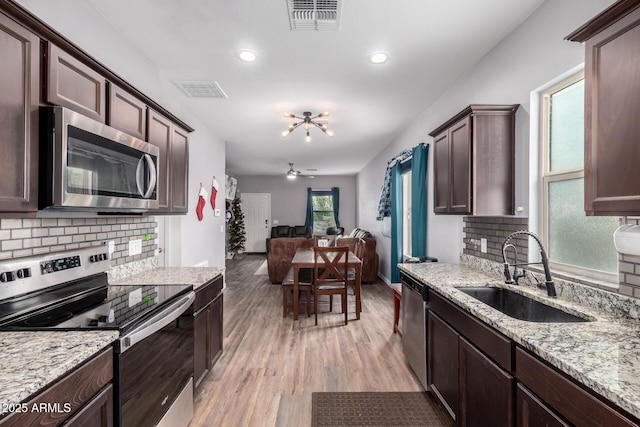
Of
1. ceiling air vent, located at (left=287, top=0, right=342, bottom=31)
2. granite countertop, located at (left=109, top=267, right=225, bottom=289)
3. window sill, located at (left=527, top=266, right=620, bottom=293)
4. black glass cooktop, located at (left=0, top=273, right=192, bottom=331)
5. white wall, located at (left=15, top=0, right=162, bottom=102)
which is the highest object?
ceiling air vent, located at (left=287, top=0, right=342, bottom=31)

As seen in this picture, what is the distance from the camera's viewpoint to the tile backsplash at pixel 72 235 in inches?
56.3

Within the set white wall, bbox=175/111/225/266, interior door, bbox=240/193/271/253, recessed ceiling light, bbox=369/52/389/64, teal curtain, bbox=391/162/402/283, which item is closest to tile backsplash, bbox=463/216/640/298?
recessed ceiling light, bbox=369/52/389/64

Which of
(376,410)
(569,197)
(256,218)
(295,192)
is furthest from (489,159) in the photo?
(256,218)

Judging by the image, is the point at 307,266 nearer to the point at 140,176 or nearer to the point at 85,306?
the point at 140,176

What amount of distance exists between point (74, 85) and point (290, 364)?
8.17ft

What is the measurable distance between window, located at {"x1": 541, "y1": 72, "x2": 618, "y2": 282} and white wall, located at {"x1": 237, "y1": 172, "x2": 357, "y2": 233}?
8.01m

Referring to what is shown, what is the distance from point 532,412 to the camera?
1.11 metres

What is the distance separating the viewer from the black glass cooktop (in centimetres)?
125

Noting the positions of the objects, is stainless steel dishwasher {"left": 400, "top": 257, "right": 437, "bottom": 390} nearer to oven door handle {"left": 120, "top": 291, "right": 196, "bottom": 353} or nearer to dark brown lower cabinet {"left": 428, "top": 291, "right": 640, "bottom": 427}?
dark brown lower cabinet {"left": 428, "top": 291, "right": 640, "bottom": 427}

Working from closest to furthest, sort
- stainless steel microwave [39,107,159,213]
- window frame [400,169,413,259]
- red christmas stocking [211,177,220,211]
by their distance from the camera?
stainless steel microwave [39,107,159,213] → red christmas stocking [211,177,220,211] → window frame [400,169,413,259]

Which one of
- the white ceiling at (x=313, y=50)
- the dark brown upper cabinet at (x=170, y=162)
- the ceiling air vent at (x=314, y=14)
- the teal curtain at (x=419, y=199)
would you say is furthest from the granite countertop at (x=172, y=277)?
the teal curtain at (x=419, y=199)

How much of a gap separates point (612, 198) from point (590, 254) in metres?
0.73

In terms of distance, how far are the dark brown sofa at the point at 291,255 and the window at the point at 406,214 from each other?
682mm

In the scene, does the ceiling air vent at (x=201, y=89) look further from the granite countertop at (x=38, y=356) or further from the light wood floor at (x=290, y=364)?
the light wood floor at (x=290, y=364)
